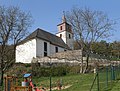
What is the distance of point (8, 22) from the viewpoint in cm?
3875

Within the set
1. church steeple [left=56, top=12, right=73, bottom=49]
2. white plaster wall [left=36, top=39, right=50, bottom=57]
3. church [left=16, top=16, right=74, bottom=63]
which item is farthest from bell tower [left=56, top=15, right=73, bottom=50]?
white plaster wall [left=36, top=39, right=50, bottom=57]

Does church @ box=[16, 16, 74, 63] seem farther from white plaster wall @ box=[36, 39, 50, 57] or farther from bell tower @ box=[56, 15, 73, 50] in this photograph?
bell tower @ box=[56, 15, 73, 50]

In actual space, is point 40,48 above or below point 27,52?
above

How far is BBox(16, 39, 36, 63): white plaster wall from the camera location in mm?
58562

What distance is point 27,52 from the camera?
2336 inches

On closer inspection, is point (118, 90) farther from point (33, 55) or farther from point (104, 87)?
point (33, 55)

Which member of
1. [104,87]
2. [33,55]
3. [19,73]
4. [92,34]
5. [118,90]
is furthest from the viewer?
[33,55]

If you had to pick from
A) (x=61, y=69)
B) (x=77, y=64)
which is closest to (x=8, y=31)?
(x=61, y=69)

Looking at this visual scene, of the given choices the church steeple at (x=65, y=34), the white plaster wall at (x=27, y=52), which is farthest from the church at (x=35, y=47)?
the church steeple at (x=65, y=34)

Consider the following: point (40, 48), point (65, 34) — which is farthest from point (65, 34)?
point (40, 48)

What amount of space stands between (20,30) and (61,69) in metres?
9.28

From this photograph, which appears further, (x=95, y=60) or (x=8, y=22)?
(x=95, y=60)

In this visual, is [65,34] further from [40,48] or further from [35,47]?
[35,47]

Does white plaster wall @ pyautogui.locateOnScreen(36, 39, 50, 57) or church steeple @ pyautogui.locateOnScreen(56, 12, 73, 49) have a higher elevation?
church steeple @ pyautogui.locateOnScreen(56, 12, 73, 49)
